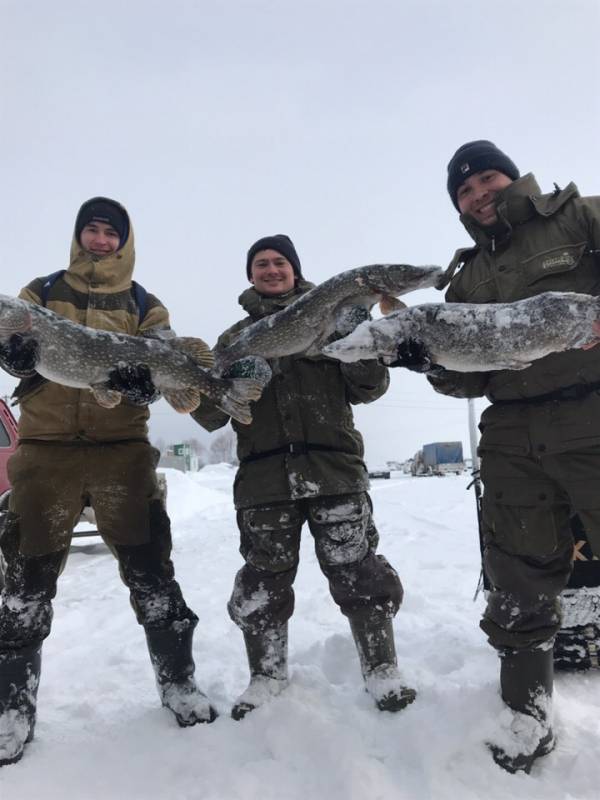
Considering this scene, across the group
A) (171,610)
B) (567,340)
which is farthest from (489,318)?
(171,610)

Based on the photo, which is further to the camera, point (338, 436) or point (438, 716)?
point (338, 436)

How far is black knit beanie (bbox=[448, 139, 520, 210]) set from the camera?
3051mm

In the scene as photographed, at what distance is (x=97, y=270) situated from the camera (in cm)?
340

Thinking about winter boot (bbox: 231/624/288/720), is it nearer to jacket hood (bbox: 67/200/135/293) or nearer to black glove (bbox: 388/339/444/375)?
black glove (bbox: 388/339/444/375)

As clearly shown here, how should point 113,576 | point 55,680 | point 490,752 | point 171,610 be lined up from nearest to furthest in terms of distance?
point 490,752 → point 171,610 → point 55,680 → point 113,576

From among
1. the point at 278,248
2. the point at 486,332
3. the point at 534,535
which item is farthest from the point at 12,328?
the point at 534,535

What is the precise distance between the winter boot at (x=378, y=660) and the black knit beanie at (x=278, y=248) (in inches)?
91.8

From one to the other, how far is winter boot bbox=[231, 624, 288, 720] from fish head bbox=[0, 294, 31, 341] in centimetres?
216

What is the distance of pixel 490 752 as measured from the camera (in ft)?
7.95

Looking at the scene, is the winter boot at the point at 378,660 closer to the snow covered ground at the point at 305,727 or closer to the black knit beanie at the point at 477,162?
the snow covered ground at the point at 305,727

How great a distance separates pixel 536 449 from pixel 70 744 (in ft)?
8.93

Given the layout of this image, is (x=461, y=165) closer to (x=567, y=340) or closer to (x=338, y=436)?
(x=567, y=340)

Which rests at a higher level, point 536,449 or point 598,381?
point 598,381

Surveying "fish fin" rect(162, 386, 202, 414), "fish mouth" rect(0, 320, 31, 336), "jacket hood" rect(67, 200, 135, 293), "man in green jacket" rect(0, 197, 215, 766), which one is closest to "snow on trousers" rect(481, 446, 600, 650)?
"man in green jacket" rect(0, 197, 215, 766)
